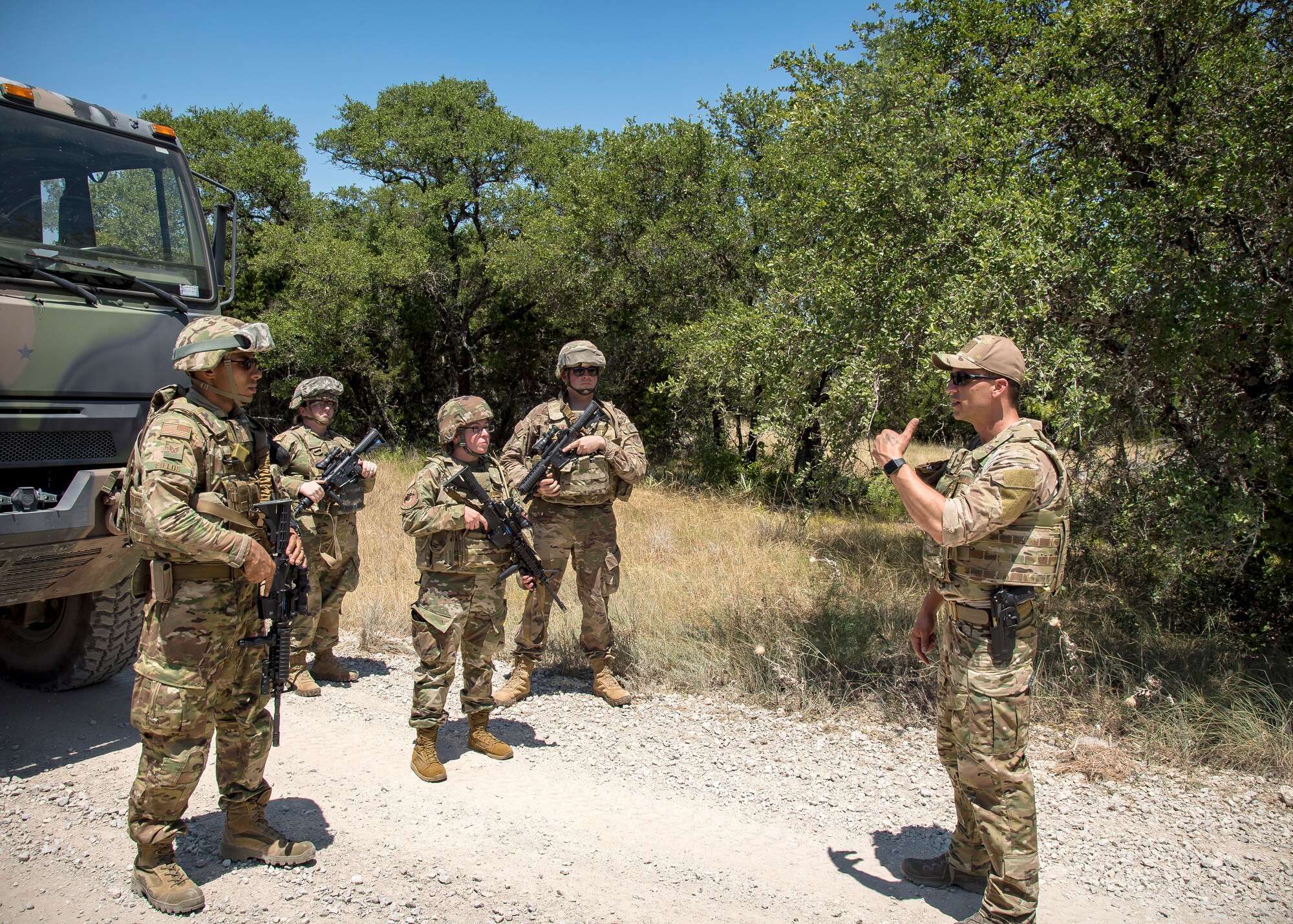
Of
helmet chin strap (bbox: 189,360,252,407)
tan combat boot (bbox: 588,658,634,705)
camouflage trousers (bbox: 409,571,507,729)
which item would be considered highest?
helmet chin strap (bbox: 189,360,252,407)

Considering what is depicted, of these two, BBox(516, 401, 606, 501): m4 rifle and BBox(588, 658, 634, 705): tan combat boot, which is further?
BBox(588, 658, 634, 705): tan combat boot

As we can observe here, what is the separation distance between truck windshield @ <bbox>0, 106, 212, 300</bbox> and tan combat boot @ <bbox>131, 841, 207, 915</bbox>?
9.17 feet

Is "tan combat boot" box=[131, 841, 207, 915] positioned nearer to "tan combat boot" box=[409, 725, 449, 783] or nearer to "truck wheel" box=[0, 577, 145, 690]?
"tan combat boot" box=[409, 725, 449, 783]

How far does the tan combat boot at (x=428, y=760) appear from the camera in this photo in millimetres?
3836

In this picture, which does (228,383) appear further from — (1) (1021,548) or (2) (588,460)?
(1) (1021,548)

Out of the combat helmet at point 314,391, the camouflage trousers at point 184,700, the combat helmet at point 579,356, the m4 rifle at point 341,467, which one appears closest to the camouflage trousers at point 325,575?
the m4 rifle at point 341,467

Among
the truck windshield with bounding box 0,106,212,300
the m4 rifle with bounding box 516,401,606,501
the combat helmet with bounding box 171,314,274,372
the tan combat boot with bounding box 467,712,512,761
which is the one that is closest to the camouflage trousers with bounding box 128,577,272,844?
the combat helmet with bounding box 171,314,274,372

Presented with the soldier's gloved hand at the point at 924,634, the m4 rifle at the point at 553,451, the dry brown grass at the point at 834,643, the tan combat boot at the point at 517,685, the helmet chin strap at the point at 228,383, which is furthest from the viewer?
the tan combat boot at the point at 517,685

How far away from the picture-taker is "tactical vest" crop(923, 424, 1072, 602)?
274 cm

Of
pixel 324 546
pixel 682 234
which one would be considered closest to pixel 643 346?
pixel 682 234

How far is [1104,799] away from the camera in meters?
3.71

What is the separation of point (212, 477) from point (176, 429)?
0.67 feet

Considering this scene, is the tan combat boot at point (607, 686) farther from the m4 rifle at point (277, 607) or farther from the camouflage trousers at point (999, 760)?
the camouflage trousers at point (999, 760)

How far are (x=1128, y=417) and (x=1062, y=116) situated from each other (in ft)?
7.48
